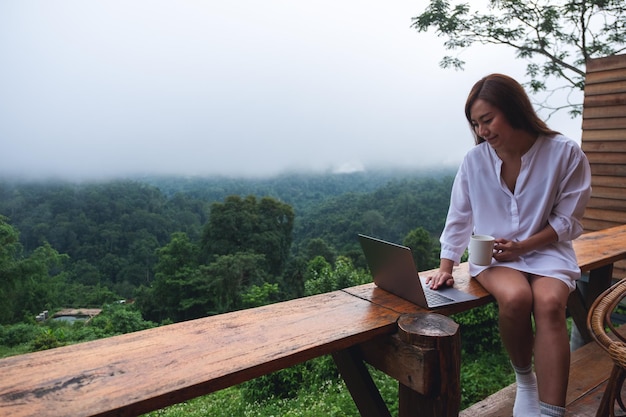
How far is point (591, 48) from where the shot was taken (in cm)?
641

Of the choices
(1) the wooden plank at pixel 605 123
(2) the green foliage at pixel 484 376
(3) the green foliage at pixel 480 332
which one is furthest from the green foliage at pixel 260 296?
(1) the wooden plank at pixel 605 123

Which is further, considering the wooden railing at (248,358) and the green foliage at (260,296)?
the green foliage at (260,296)

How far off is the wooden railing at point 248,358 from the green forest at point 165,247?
41.3ft

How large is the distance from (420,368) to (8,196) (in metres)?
29.6

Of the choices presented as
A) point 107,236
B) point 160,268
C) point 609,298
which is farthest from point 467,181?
point 107,236

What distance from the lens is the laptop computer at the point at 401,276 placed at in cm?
117

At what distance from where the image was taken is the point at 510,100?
1341 millimetres

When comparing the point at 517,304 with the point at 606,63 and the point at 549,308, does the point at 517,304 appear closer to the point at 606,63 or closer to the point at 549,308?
the point at 549,308

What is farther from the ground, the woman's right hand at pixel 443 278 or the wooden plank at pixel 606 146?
the wooden plank at pixel 606 146

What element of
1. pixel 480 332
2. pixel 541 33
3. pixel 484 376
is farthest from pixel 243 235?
pixel 484 376

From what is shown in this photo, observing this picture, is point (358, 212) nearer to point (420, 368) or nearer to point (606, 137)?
point (606, 137)

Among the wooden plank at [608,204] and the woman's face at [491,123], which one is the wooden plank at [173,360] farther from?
the wooden plank at [608,204]

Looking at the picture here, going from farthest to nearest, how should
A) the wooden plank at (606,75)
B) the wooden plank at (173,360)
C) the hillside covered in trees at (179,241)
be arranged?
the hillside covered in trees at (179,241), the wooden plank at (606,75), the wooden plank at (173,360)

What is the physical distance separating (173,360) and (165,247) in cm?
2277
